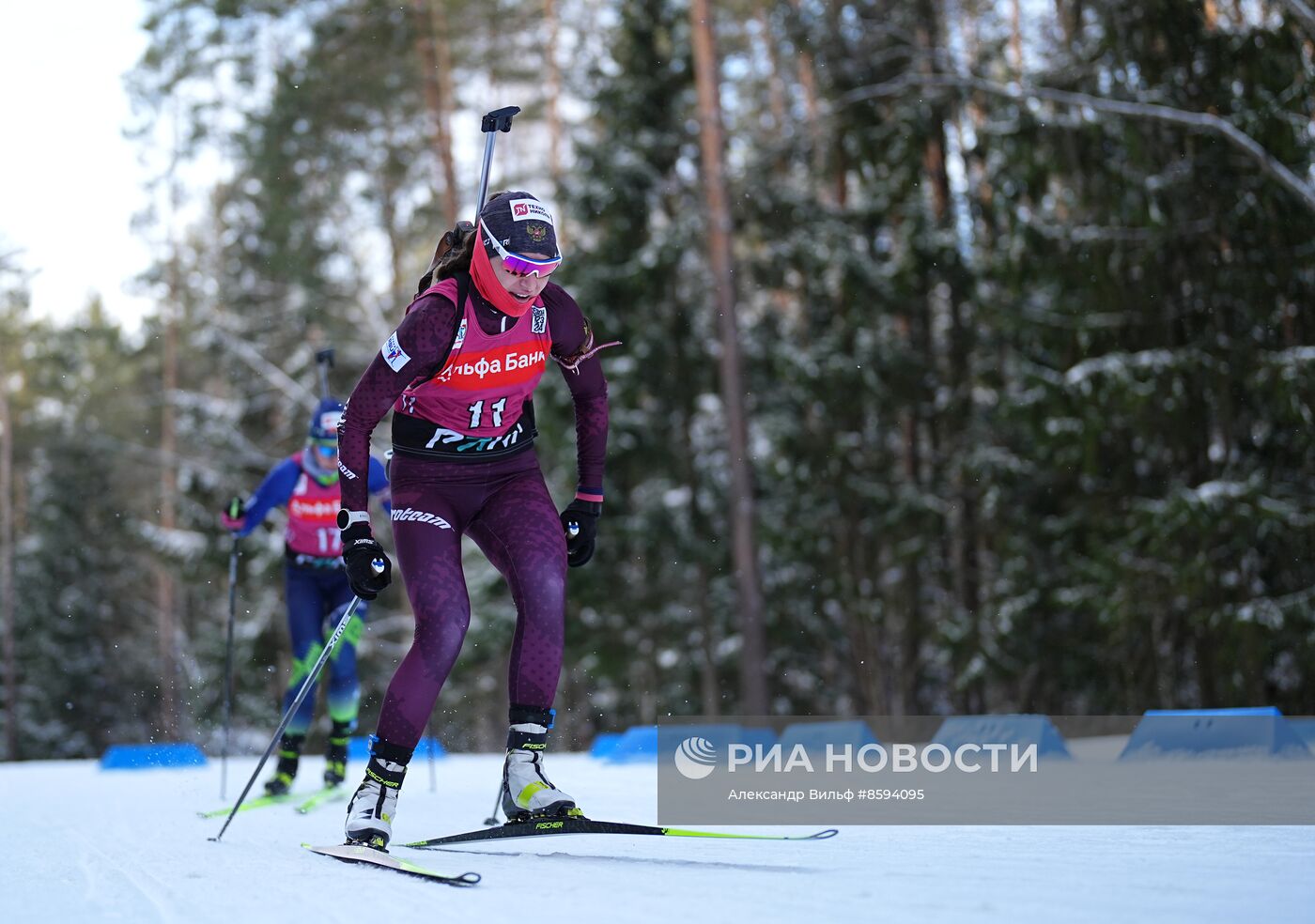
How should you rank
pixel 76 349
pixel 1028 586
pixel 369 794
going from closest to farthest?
1. pixel 369 794
2. pixel 1028 586
3. pixel 76 349

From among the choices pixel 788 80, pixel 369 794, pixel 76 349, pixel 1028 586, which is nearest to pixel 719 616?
pixel 1028 586

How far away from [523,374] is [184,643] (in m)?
28.5

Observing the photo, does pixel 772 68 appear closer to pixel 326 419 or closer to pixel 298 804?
pixel 326 419

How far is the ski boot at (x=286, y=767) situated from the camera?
21.9 ft

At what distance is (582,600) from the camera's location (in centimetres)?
1766

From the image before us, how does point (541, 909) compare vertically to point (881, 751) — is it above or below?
above

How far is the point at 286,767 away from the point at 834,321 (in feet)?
41.6

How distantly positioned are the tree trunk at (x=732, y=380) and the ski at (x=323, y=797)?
824cm

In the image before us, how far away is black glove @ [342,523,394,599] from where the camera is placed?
152 inches

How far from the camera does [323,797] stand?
21.1 feet

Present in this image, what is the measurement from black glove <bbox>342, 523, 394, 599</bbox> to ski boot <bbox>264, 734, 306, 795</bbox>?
10.5 feet

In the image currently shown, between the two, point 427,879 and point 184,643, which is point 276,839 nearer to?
point 427,879

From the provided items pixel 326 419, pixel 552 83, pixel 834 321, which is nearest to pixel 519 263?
pixel 326 419

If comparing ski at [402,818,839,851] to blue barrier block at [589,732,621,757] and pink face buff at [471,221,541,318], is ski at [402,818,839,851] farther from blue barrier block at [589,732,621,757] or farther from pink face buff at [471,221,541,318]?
blue barrier block at [589,732,621,757]
